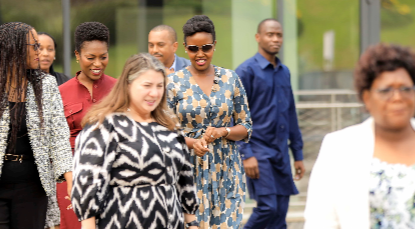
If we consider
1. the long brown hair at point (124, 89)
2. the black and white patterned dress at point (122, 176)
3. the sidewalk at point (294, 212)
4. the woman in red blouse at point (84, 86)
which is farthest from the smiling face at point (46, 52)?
the sidewalk at point (294, 212)

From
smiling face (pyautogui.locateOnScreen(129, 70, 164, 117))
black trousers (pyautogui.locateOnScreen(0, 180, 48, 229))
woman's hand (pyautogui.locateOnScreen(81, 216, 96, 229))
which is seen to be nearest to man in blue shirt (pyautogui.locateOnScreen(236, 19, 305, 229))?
black trousers (pyautogui.locateOnScreen(0, 180, 48, 229))

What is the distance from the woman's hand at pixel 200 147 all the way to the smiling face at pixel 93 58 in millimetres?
1115

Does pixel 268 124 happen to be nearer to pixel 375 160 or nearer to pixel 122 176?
pixel 122 176

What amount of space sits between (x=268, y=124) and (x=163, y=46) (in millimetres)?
1257

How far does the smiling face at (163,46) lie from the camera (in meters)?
5.75

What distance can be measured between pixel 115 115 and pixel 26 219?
1.17m

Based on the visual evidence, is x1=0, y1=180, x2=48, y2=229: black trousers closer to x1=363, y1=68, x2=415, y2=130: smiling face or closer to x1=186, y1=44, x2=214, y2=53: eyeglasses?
x1=186, y1=44, x2=214, y2=53: eyeglasses

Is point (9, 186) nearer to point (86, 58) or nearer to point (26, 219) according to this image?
point (26, 219)

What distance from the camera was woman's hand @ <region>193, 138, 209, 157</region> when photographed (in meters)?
4.16

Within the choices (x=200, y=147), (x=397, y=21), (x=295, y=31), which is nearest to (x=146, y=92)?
(x=200, y=147)

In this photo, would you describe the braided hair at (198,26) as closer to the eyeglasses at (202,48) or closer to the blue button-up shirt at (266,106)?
the eyeglasses at (202,48)

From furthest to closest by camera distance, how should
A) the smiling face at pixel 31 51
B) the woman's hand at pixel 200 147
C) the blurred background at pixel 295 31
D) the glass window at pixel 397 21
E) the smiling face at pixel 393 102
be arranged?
the glass window at pixel 397 21, the blurred background at pixel 295 31, the woman's hand at pixel 200 147, the smiling face at pixel 31 51, the smiling face at pixel 393 102

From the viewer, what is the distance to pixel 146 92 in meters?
3.38

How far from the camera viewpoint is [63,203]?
185 inches
